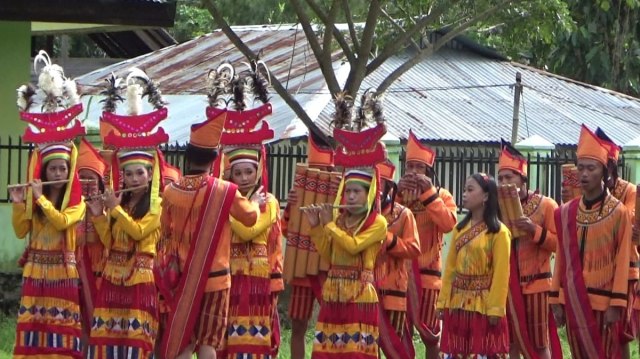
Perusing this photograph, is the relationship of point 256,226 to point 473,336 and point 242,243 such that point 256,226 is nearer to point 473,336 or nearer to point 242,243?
point 242,243

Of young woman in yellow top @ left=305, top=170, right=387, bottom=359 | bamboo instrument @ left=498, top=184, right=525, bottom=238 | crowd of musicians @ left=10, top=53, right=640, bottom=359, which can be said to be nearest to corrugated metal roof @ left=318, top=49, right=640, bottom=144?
bamboo instrument @ left=498, top=184, right=525, bottom=238

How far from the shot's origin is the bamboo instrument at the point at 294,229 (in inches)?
458

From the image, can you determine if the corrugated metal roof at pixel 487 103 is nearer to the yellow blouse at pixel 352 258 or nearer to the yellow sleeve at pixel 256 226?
the yellow sleeve at pixel 256 226

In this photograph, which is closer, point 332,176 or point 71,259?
point 71,259

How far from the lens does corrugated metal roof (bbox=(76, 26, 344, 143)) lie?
840 inches

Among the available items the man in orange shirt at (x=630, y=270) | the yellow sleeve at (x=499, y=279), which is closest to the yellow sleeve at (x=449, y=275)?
the yellow sleeve at (x=499, y=279)

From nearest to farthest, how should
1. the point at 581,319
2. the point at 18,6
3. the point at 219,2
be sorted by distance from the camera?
the point at 581,319, the point at 18,6, the point at 219,2

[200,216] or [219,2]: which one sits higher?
[219,2]

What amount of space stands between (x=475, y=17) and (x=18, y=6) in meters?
4.60

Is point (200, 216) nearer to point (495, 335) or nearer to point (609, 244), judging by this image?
point (495, 335)

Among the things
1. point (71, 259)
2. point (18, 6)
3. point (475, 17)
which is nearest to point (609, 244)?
point (71, 259)

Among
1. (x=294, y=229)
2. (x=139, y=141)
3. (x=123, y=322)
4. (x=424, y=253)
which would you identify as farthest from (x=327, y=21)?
(x=123, y=322)

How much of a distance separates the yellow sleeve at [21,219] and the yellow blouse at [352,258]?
202 cm

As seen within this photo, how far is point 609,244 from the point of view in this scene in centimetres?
1058
